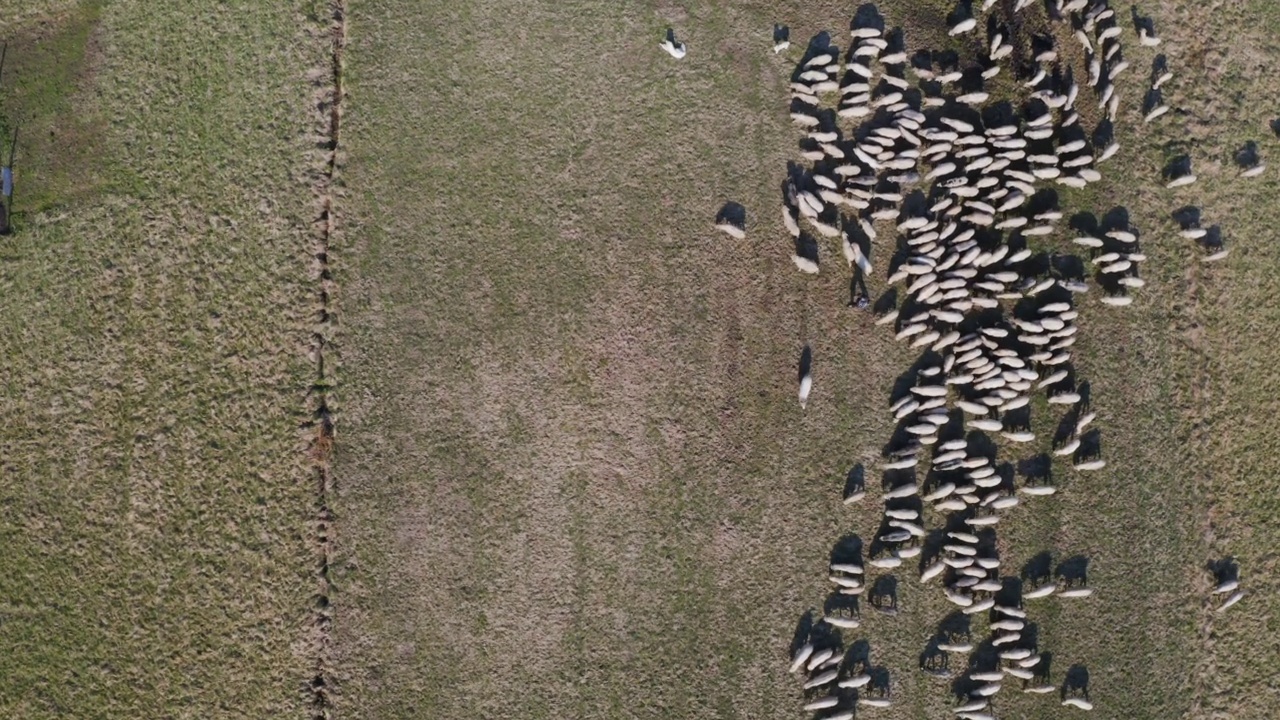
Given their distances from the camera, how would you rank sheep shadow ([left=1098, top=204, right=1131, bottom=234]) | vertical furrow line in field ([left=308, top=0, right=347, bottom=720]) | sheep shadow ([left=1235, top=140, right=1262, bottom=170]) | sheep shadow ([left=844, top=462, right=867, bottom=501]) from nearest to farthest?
1. vertical furrow line in field ([left=308, top=0, right=347, bottom=720])
2. sheep shadow ([left=844, top=462, right=867, bottom=501])
3. sheep shadow ([left=1098, top=204, right=1131, bottom=234])
4. sheep shadow ([left=1235, top=140, right=1262, bottom=170])

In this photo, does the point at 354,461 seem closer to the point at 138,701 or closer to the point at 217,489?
the point at 217,489

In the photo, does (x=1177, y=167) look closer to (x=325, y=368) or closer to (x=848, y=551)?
(x=848, y=551)

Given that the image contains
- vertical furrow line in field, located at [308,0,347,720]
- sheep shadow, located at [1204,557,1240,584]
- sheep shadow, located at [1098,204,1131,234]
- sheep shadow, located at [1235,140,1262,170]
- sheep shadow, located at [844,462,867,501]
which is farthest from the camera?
sheep shadow, located at [1235,140,1262,170]

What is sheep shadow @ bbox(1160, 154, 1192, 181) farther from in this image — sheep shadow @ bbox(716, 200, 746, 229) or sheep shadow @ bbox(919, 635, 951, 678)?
sheep shadow @ bbox(919, 635, 951, 678)

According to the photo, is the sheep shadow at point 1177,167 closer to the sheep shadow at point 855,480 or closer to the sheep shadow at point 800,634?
the sheep shadow at point 855,480

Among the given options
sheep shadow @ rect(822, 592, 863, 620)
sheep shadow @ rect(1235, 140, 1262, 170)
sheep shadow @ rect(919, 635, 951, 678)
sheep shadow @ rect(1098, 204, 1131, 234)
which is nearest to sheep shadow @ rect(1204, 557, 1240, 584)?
sheep shadow @ rect(919, 635, 951, 678)

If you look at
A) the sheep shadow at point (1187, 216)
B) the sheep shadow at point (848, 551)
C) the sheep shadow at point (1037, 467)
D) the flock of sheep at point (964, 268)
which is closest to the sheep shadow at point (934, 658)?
the flock of sheep at point (964, 268)

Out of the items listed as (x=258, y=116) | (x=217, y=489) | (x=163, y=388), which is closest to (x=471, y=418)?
(x=217, y=489)

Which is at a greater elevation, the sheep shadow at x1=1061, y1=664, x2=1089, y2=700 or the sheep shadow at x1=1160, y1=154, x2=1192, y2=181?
the sheep shadow at x1=1160, y1=154, x2=1192, y2=181
